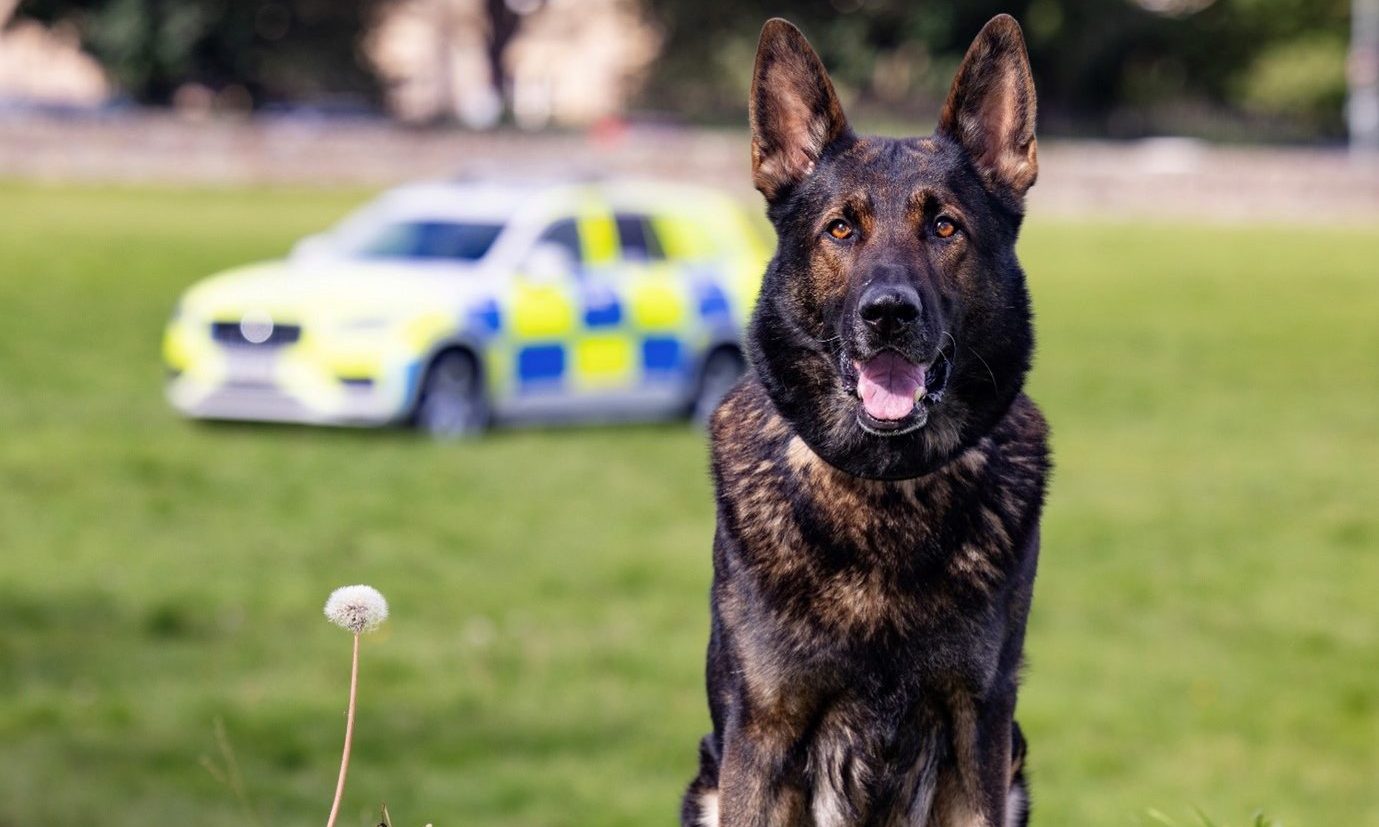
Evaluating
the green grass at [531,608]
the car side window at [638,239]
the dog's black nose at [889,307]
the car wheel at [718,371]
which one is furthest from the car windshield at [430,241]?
the dog's black nose at [889,307]

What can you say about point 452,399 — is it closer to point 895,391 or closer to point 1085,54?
point 895,391

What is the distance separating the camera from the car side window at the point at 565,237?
57.7 feet

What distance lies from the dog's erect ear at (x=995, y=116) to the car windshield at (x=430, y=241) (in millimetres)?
14055

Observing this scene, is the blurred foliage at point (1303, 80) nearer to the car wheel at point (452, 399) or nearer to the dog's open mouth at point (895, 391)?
the car wheel at point (452, 399)

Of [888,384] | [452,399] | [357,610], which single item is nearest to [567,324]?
[452,399]

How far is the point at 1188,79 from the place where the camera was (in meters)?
69.8

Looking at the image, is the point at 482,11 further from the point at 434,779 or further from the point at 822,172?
the point at 822,172

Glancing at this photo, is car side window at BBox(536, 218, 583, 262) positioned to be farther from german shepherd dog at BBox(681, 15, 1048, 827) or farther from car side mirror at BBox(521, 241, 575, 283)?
german shepherd dog at BBox(681, 15, 1048, 827)

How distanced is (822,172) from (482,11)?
229ft

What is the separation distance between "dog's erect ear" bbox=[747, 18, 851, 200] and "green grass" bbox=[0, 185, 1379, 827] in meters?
1.35

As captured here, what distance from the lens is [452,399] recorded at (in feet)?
57.0

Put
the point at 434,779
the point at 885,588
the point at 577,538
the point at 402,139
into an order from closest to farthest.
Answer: the point at 885,588 → the point at 434,779 → the point at 577,538 → the point at 402,139

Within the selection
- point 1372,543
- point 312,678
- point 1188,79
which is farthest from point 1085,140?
point 312,678

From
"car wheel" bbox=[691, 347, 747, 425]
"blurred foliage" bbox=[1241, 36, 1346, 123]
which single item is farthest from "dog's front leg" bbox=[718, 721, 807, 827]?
"blurred foliage" bbox=[1241, 36, 1346, 123]
